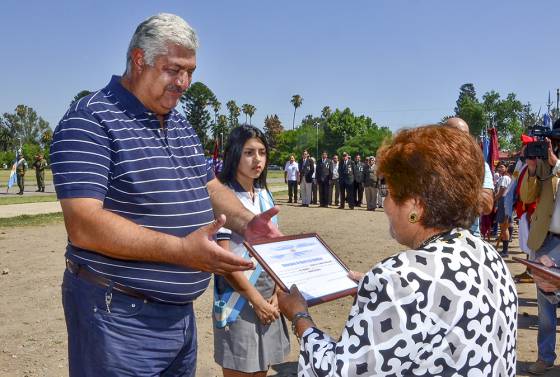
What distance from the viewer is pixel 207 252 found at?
197cm

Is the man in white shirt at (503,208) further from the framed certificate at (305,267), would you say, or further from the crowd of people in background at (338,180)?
the framed certificate at (305,267)

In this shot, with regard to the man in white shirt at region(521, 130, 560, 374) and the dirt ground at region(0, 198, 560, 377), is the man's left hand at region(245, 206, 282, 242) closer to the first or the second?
the dirt ground at region(0, 198, 560, 377)

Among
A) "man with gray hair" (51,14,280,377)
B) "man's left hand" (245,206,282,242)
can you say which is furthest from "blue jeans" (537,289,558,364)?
"man with gray hair" (51,14,280,377)

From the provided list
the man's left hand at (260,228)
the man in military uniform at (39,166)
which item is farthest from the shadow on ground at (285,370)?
the man in military uniform at (39,166)

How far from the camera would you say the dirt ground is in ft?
17.5

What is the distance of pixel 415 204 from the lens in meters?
1.92

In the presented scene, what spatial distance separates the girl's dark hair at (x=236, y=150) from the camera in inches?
151

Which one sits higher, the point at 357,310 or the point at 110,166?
the point at 110,166

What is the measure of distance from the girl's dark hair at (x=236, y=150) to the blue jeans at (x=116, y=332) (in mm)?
1516

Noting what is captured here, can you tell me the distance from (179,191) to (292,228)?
12400mm

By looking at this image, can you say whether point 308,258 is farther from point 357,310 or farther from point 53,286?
point 53,286

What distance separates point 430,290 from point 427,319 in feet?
0.29

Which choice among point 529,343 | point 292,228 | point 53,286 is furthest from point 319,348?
point 292,228

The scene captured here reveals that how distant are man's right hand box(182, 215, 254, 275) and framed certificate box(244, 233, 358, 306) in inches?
11.4
